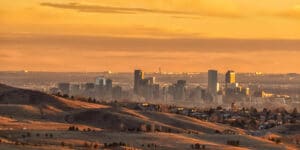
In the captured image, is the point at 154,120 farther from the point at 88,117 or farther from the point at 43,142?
the point at 43,142

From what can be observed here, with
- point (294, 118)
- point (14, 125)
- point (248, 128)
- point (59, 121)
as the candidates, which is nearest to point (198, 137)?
point (14, 125)

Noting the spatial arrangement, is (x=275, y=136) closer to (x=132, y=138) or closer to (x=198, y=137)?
(x=198, y=137)

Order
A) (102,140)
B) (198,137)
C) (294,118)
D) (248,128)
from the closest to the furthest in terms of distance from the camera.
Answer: (102,140) → (198,137) → (248,128) → (294,118)

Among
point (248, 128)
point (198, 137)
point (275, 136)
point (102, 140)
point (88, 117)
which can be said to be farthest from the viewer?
point (248, 128)

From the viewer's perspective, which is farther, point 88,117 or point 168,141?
point 88,117

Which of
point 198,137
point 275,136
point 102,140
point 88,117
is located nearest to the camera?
point 102,140

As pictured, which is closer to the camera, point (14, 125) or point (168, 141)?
point (168, 141)

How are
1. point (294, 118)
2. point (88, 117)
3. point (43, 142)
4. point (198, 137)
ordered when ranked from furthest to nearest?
point (294, 118), point (88, 117), point (198, 137), point (43, 142)

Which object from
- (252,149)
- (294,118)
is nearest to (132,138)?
(252,149)
